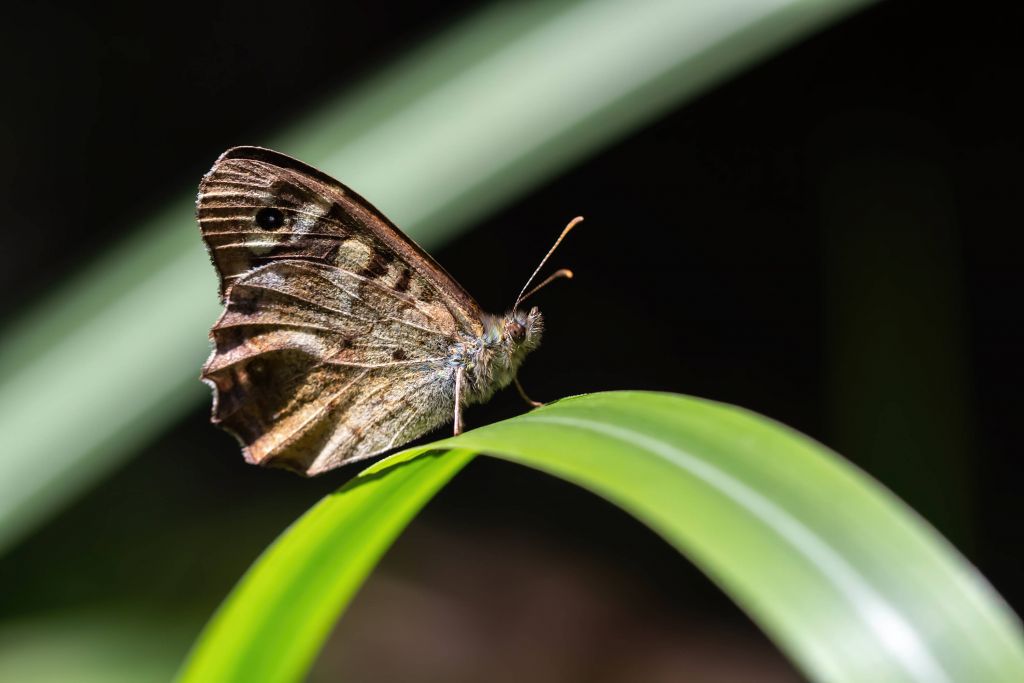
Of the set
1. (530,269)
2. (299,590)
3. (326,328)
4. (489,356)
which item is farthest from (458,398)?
(530,269)

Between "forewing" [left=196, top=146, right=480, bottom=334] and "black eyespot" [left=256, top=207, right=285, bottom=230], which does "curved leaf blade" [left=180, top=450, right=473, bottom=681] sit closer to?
"forewing" [left=196, top=146, right=480, bottom=334]

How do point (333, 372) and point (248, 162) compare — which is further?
point (333, 372)

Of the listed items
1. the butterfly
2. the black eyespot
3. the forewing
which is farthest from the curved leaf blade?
the black eyespot

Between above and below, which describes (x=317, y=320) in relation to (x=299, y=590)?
above

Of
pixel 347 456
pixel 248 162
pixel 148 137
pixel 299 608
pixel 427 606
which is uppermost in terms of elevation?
pixel 148 137

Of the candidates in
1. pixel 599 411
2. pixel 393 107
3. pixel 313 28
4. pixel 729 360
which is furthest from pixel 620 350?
pixel 599 411

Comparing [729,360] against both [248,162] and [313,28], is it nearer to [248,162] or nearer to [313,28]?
[313,28]

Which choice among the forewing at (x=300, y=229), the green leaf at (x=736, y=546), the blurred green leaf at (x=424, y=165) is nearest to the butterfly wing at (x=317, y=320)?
the forewing at (x=300, y=229)

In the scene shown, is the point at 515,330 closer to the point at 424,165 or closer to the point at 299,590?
the point at 424,165
